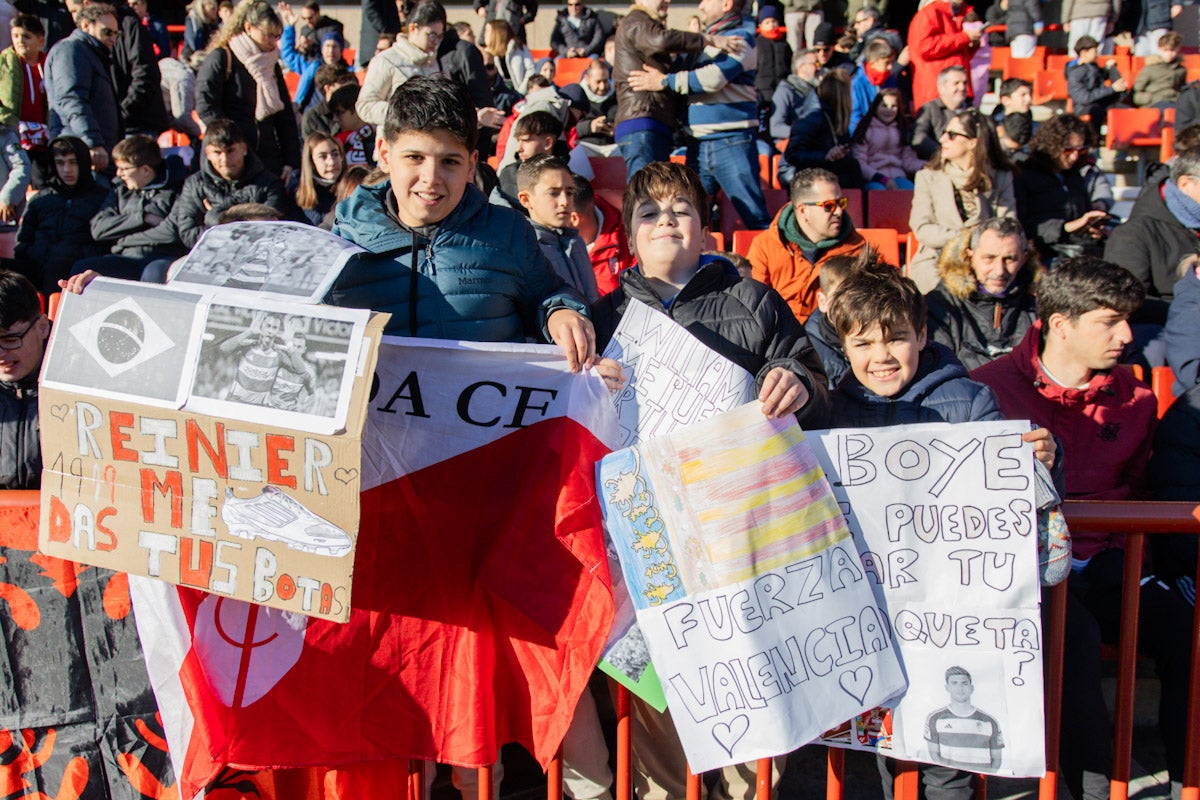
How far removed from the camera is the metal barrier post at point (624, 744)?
2.85 metres

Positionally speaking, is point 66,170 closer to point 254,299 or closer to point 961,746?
point 254,299

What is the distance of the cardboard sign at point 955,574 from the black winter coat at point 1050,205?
5.22 metres

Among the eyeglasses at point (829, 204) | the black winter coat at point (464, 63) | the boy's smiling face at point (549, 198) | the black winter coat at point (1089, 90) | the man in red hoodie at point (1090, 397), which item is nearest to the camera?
the man in red hoodie at point (1090, 397)

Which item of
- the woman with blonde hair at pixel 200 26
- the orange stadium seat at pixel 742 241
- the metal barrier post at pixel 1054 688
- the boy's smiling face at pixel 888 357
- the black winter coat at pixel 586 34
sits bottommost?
the metal barrier post at pixel 1054 688

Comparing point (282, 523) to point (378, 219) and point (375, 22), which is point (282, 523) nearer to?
point (378, 219)

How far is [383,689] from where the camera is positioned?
2.80 meters

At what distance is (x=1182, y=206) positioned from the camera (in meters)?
6.11

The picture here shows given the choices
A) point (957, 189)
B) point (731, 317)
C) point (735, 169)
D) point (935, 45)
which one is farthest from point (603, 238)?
point (935, 45)

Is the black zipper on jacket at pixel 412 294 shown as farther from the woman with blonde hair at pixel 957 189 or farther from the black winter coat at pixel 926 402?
the woman with blonde hair at pixel 957 189

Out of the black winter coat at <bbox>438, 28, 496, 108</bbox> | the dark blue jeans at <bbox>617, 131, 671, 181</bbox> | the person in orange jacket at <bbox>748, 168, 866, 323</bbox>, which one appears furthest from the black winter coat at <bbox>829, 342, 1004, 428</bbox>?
the black winter coat at <bbox>438, 28, 496, 108</bbox>

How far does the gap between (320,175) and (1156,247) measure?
5.35 metres

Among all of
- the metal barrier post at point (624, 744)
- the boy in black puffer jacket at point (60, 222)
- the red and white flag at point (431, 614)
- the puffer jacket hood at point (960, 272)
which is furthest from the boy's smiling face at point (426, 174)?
the boy in black puffer jacket at point (60, 222)

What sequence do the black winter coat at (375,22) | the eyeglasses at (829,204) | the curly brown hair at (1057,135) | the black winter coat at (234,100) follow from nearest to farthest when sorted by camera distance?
the eyeglasses at (829,204), the curly brown hair at (1057,135), the black winter coat at (234,100), the black winter coat at (375,22)

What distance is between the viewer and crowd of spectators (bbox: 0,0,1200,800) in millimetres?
3041
